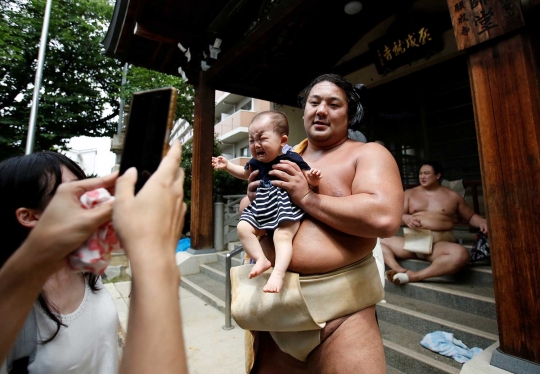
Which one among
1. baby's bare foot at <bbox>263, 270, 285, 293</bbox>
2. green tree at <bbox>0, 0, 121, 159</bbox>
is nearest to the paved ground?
baby's bare foot at <bbox>263, 270, 285, 293</bbox>

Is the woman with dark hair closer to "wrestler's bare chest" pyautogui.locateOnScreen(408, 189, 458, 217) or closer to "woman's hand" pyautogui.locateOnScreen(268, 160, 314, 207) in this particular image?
"woman's hand" pyautogui.locateOnScreen(268, 160, 314, 207)

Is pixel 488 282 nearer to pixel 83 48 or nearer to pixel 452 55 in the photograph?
pixel 452 55

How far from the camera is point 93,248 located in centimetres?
70

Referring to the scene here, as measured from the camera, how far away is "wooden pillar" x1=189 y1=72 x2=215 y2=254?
6.43 metres

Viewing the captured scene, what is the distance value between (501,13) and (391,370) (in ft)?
10.4

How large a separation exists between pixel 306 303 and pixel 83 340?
1063 millimetres

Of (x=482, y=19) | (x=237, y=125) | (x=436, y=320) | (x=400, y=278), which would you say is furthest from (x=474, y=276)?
(x=237, y=125)

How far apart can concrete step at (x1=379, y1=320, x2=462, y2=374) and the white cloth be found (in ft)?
8.51

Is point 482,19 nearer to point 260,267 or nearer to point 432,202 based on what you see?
point 260,267

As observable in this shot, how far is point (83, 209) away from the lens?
678 millimetres

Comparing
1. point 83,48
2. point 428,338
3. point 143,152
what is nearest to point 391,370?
point 428,338

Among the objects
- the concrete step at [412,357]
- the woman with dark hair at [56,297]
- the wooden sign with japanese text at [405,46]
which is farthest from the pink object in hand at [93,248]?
the wooden sign with japanese text at [405,46]

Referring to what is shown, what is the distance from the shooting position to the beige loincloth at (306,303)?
4.43 feet

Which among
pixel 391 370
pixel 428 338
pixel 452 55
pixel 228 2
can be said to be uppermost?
pixel 228 2
